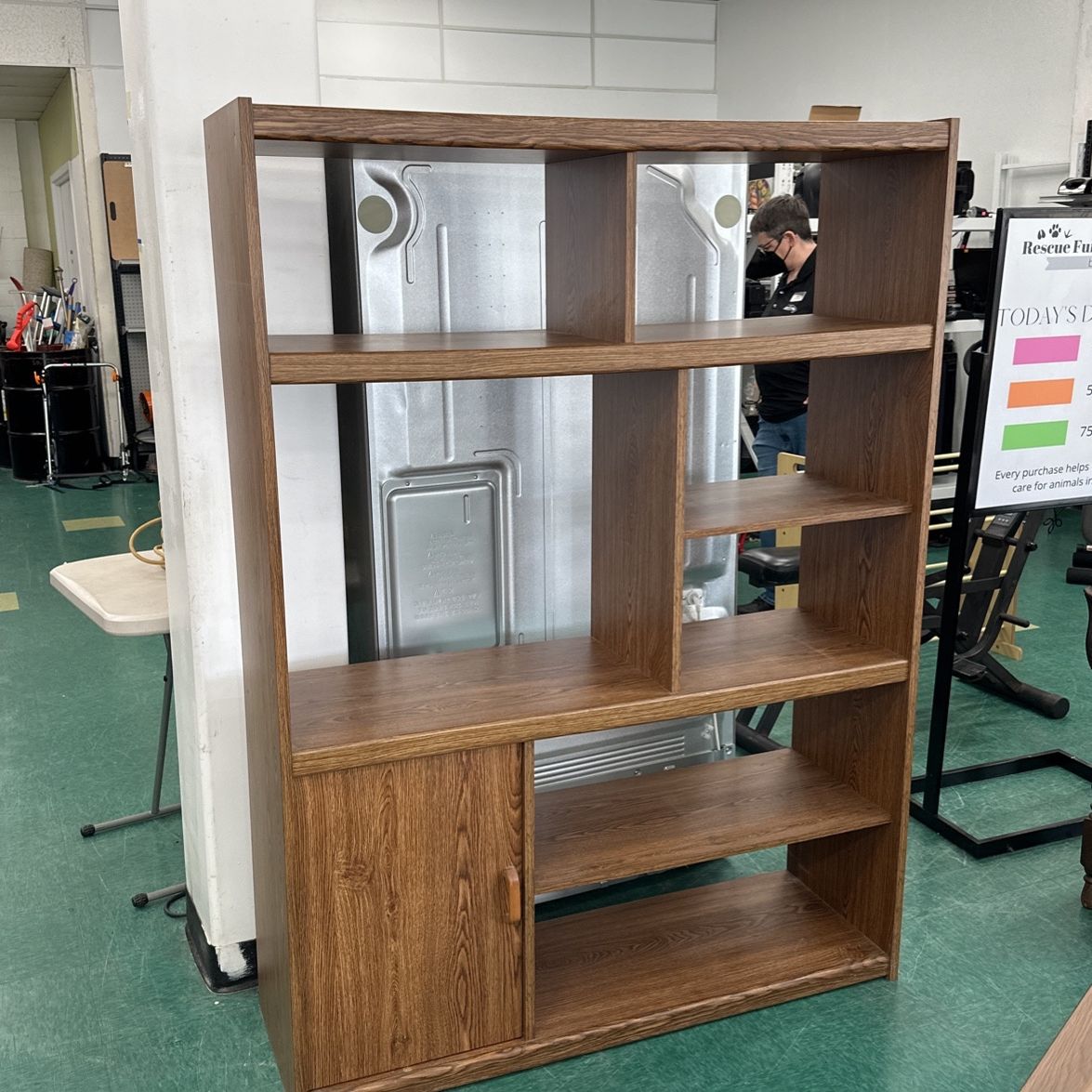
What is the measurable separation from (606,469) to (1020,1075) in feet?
4.84

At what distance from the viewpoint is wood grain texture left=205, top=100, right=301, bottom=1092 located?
185 centimetres

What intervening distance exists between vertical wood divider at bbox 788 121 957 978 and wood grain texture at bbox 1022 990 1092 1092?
3.49ft

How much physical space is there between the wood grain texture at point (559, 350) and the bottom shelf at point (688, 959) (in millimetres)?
1343

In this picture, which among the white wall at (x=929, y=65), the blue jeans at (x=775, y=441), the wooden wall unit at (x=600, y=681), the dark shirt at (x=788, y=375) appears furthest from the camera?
the white wall at (x=929, y=65)

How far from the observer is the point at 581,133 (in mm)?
1951

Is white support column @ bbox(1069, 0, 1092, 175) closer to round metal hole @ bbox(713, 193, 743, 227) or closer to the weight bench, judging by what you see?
the weight bench

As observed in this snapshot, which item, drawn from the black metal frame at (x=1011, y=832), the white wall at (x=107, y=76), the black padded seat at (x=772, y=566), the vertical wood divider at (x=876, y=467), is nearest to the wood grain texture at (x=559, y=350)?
the vertical wood divider at (x=876, y=467)

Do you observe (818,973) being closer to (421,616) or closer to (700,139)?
(421,616)

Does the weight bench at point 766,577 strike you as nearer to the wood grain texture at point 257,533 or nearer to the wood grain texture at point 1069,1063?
the wood grain texture at point 257,533

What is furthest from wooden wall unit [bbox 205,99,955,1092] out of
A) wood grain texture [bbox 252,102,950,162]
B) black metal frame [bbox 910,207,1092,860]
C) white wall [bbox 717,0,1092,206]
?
white wall [bbox 717,0,1092,206]

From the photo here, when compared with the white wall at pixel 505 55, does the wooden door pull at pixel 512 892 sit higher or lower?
lower

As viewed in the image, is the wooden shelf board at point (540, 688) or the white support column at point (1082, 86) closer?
the wooden shelf board at point (540, 688)

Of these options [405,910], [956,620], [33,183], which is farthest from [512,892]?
[33,183]

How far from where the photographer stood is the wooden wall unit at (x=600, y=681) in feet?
6.61
